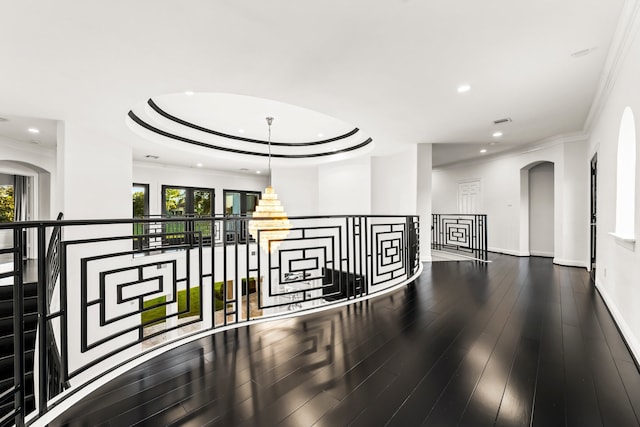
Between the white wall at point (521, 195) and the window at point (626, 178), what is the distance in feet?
10.4

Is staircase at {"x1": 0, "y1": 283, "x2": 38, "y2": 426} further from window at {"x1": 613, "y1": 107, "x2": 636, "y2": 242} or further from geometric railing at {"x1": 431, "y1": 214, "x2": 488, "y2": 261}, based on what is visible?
geometric railing at {"x1": 431, "y1": 214, "x2": 488, "y2": 261}

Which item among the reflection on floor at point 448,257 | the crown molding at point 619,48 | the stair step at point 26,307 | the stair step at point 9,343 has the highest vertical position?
the crown molding at point 619,48

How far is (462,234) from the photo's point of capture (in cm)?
771

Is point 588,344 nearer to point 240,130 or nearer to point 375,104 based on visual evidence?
point 375,104

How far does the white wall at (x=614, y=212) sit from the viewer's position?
7.43 feet

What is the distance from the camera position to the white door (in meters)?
8.23

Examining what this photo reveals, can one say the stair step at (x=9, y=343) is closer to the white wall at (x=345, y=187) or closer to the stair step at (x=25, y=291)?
the stair step at (x=25, y=291)

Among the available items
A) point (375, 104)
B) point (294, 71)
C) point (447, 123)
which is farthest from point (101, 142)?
point (447, 123)

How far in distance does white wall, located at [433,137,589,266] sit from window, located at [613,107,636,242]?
3.18 meters

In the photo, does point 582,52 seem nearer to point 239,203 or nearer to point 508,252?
point 508,252

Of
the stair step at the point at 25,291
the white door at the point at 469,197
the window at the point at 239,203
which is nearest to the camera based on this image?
the stair step at the point at 25,291

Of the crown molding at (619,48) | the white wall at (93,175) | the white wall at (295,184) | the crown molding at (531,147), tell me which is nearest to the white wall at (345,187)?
the white wall at (295,184)

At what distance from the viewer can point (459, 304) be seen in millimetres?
3350

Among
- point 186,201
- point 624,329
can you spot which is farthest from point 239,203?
point 624,329
